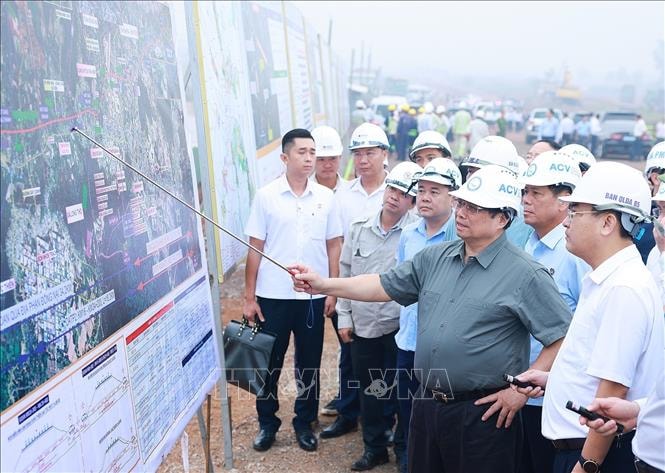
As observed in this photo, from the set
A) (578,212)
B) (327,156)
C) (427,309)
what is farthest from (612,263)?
(327,156)

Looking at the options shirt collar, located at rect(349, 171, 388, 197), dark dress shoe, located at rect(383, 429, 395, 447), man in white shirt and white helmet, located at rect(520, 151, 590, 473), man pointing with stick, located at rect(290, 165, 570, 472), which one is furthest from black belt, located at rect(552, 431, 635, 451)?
shirt collar, located at rect(349, 171, 388, 197)

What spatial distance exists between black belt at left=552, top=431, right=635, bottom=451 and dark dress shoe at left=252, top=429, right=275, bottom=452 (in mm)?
2439

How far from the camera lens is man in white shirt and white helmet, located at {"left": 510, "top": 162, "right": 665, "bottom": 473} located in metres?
2.52

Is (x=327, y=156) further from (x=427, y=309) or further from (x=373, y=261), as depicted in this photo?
(x=427, y=309)

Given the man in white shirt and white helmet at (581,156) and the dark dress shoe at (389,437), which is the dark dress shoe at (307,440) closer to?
the dark dress shoe at (389,437)

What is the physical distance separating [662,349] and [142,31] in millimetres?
2349

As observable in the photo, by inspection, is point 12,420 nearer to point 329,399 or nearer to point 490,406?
point 490,406

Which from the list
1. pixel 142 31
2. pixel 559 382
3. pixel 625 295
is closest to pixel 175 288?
pixel 142 31

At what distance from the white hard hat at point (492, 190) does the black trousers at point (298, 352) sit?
5.77 feet

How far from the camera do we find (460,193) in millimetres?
3344

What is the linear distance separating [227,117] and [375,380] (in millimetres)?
1909

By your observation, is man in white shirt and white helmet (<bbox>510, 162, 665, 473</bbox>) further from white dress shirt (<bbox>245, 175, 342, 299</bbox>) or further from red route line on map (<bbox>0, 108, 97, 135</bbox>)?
white dress shirt (<bbox>245, 175, 342, 299</bbox>)

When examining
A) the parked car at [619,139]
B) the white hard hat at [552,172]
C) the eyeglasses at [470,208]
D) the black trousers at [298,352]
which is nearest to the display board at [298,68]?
the black trousers at [298,352]

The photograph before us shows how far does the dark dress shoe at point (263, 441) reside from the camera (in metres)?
4.89
